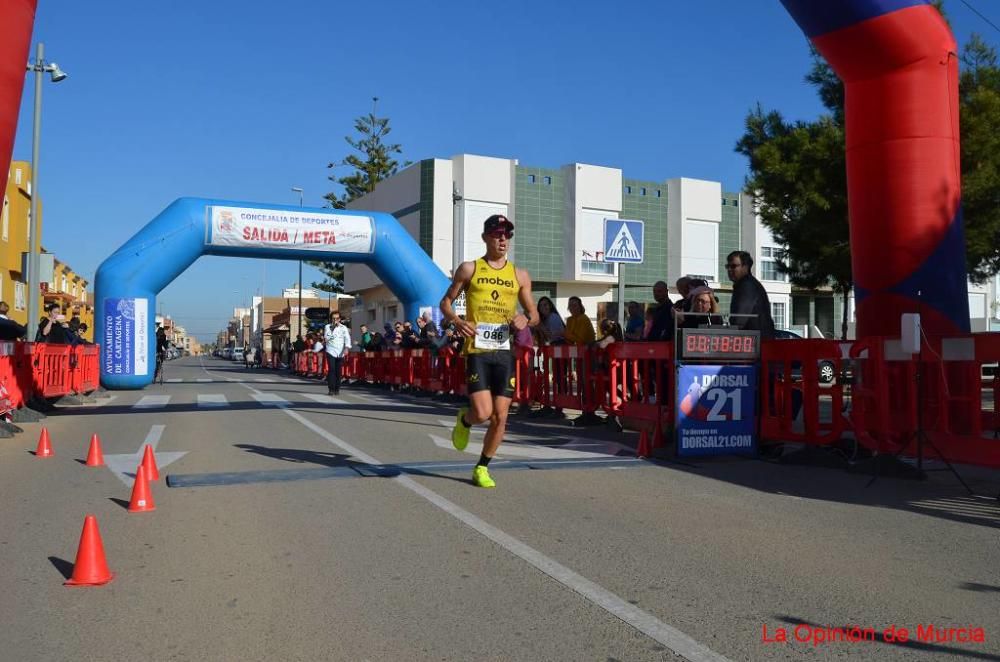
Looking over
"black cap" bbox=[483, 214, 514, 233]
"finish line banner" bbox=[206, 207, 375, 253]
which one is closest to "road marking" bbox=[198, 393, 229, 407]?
"finish line banner" bbox=[206, 207, 375, 253]

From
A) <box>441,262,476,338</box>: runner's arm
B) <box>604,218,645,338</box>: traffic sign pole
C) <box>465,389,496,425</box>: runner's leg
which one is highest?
<box>604,218,645,338</box>: traffic sign pole

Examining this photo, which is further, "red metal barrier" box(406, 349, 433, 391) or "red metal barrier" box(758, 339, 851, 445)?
"red metal barrier" box(406, 349, 433, 391)

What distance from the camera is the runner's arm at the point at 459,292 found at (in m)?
6.59

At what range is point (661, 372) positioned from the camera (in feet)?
30.3

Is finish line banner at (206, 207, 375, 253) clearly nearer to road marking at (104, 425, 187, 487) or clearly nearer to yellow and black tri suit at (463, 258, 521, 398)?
road marking at (104, 425, 187, 487)

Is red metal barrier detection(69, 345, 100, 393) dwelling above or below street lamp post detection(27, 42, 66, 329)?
below

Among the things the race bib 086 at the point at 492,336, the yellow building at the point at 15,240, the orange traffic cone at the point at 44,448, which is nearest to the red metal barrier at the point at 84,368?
the orange traffic cone at the point at 44,448

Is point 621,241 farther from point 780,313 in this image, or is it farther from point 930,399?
point 780,313

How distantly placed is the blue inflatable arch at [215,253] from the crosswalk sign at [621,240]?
1359 cm

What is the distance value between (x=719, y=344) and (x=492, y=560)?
4.63 m

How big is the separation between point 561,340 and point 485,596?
964 centimetres

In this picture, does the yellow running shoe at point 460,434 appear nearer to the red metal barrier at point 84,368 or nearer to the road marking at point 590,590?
the road marking at point 590,590

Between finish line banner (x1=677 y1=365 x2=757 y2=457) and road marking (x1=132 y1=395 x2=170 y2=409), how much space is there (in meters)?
11.1

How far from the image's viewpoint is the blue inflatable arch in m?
22.4
